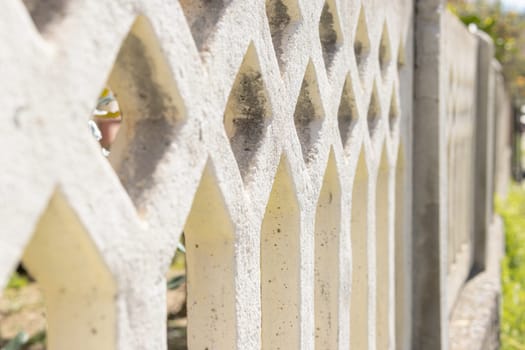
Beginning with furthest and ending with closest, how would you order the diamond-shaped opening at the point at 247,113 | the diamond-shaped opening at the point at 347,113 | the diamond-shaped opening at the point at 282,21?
the diamond-shaped opening at the point at 347,113 → the diamond-shaped opening at the point at 282,21 → the diamond-shaped opening at the point at 247,113

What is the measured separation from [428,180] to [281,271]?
1.40 m

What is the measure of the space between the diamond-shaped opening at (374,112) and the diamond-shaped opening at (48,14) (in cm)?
136

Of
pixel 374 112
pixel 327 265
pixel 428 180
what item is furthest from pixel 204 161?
pixel 428 180

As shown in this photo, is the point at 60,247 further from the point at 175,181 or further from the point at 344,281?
the point at 344,281

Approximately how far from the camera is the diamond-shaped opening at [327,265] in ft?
5.64

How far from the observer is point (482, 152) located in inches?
219

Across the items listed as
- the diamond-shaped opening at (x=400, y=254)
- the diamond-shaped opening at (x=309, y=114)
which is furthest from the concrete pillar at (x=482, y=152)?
the diamond-shaped opening at (x=309, y=114)

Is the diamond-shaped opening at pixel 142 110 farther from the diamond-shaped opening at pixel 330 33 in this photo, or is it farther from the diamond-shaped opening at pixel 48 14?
the diamond-shaped opening at pixel 330 33

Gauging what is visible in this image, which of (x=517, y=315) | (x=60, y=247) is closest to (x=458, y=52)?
(x=517, y=315)

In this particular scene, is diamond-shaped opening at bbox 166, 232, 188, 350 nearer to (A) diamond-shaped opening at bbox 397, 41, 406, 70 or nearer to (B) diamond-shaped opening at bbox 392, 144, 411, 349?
(B) diamond-shaped opening at bbox 392, 144, 411, 349

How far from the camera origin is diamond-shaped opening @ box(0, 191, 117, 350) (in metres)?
0.83

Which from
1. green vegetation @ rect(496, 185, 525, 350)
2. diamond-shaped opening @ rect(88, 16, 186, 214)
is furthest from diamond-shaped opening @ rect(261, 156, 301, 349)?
green vegetation @ rect(496, 185, 525, 350)

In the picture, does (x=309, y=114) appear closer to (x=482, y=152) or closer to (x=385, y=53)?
(x=385, y=53)

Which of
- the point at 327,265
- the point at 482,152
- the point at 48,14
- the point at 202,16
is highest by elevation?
the point at 482,152
